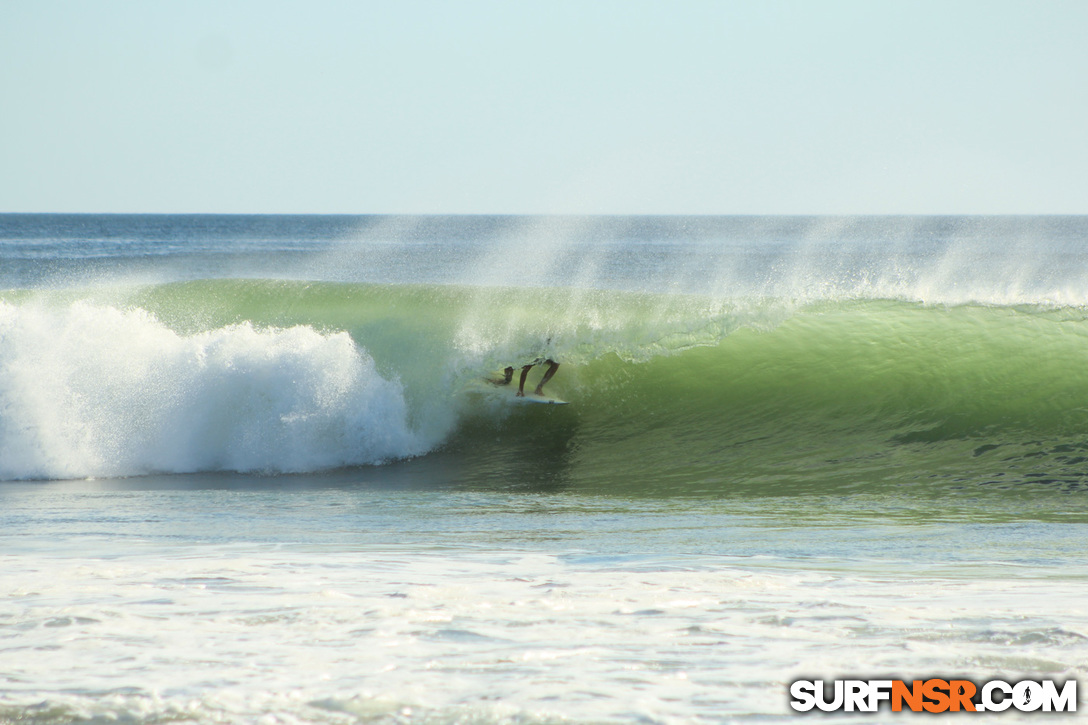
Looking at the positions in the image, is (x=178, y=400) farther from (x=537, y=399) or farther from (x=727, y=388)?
(x=727, y=388)

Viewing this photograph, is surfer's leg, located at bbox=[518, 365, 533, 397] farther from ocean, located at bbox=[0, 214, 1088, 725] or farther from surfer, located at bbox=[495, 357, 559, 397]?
ocean, located at bbox=[0, 214, 1088, 725]

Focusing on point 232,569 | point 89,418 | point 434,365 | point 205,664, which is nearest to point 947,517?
point 232,569

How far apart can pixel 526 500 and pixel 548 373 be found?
3.09 m

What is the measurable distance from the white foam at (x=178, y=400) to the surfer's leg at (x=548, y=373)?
1377 millimetres

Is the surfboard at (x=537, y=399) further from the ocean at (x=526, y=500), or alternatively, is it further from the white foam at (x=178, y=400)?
the white foam at (x=178, y=400)

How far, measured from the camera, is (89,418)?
7902mm

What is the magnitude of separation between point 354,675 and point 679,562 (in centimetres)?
194

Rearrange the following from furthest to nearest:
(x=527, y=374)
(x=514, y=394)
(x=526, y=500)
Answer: (x=527, y=374), (x=514, y=394), (x=526, y=500)

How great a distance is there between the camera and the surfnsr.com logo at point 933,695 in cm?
247

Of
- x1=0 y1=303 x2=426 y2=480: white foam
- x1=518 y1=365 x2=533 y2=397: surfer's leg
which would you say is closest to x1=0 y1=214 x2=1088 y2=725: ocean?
x1=0 y1=303 x2=426 y2=480: white foam

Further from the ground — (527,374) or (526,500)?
(527,374)

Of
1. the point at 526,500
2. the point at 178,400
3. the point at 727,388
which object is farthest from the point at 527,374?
the point at 178,400

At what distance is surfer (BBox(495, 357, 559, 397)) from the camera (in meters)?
9.05

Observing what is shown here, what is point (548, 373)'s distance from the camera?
930cm
